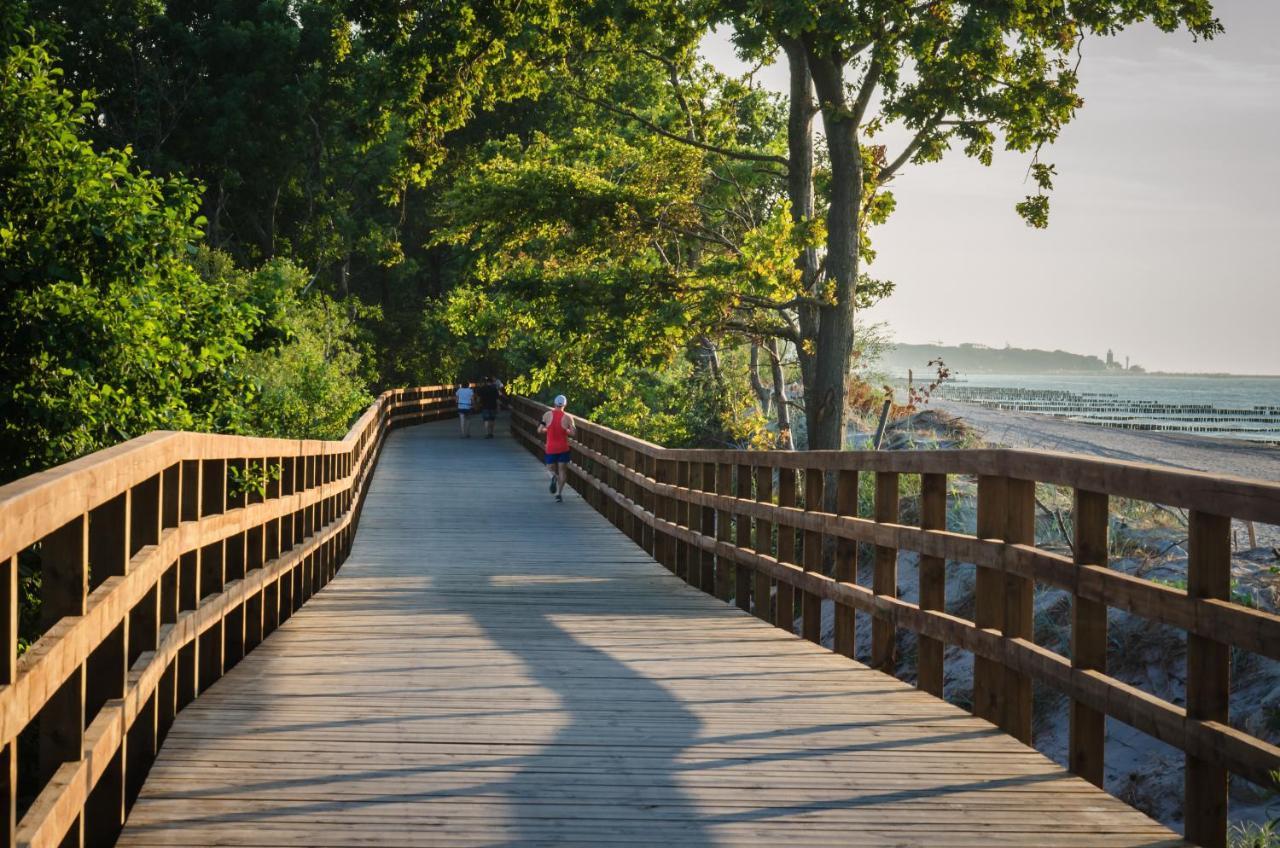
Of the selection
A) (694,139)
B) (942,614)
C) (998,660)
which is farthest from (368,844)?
(694,139)

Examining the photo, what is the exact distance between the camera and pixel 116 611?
13.4ft

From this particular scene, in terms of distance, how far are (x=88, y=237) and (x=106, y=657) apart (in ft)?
25.3

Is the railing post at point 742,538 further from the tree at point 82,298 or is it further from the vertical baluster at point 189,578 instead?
the vertical baluster at point 189,578

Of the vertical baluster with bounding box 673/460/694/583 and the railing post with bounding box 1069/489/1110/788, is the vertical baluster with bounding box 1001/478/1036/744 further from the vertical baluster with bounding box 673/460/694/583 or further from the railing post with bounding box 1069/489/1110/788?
the vertical baluster with bounding box 673/460/694/583

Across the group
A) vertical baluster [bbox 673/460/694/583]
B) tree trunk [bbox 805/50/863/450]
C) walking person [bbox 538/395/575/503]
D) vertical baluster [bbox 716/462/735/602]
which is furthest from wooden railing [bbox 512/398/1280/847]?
walking person [bbox 538/395/575/503]

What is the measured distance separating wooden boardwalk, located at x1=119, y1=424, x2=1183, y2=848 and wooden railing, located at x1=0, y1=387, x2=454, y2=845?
7.5 inches

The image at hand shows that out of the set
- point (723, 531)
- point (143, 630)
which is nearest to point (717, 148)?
point (723, 531)

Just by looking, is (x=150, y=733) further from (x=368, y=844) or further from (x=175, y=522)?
(x=368, y=844)

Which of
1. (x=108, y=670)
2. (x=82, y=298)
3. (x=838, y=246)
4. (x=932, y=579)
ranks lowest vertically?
(x=932, y=579)

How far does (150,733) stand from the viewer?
4980 mm

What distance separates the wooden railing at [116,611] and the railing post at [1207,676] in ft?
10.1

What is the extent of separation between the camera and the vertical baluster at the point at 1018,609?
588cm

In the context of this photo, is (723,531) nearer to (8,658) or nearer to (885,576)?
(885,576)

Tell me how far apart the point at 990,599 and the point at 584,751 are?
187 centimetres
